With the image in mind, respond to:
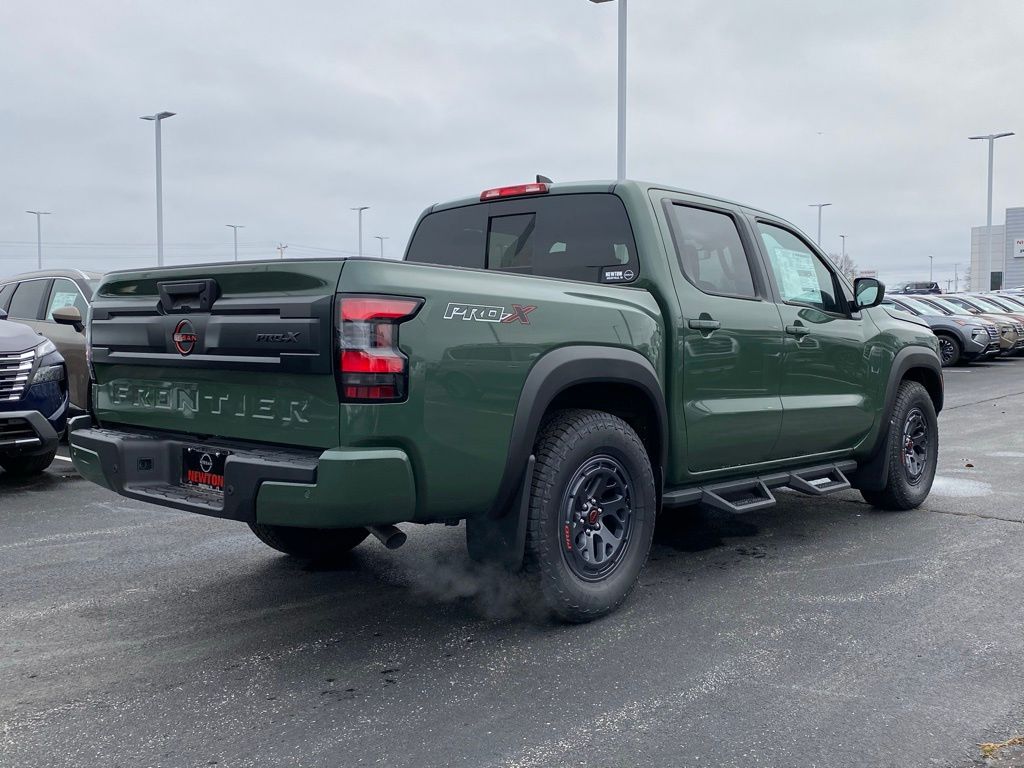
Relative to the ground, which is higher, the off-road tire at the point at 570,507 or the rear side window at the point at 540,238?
the rear side window at the point at 540,238

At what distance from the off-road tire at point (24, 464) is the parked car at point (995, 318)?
20482 millimetres

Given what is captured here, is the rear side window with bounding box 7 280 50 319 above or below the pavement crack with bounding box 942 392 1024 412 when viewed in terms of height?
above

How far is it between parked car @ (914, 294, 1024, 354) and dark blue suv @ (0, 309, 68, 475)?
20521 mm

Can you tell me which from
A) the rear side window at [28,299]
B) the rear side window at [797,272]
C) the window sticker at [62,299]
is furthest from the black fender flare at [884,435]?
the rear side window at [28,299]

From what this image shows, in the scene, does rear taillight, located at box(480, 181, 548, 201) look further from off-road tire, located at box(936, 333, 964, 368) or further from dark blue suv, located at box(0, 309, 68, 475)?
off-road tire, located at box(936, 333, 964, 368)

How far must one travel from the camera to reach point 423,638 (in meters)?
4.10

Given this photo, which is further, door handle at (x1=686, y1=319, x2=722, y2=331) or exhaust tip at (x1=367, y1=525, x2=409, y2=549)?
door handle at (x1=686, y1=319, x2=722, y2=331)

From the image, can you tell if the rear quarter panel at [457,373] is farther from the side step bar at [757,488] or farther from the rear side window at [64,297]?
the rear side window at [64,297]

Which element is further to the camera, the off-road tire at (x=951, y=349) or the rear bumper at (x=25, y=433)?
the off-road tire at (x=951, y=349)

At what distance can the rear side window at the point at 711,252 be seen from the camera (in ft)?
16.2

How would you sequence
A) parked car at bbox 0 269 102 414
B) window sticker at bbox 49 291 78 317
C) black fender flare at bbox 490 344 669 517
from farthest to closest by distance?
window sticker at bbox 49 291 78 317
parked car at bbox 0 269 102 414
black fender flare at bbox 490 344 669 517

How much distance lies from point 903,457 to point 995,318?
19712mm

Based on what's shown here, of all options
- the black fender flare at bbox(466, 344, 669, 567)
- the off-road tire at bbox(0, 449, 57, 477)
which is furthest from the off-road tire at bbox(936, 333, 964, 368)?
the black fender flare at bbox(466, 344, 669, 567)

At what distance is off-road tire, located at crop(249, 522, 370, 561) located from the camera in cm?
500
